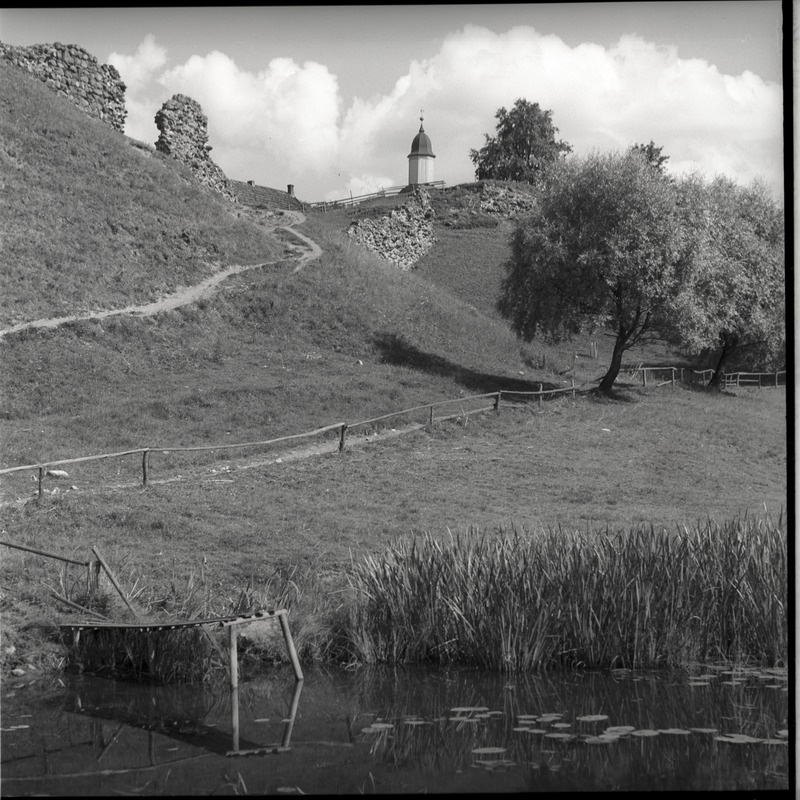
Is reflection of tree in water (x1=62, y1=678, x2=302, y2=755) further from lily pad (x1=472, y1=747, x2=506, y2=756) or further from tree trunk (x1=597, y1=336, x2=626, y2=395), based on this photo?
tree trunk (x1=597, y1=336, x2=626, y2=395)

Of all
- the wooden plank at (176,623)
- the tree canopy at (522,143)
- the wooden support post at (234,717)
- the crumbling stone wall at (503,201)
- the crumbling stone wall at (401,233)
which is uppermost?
the tree canopy at (522,143)

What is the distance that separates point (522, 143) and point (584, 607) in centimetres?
6582

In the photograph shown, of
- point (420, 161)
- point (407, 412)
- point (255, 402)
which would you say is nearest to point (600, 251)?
point (407, 412)

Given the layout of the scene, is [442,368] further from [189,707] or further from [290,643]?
[189,707]


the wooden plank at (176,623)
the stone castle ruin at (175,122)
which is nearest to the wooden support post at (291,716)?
the wooden plank at (176,623)

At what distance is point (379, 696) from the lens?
963 centimetres

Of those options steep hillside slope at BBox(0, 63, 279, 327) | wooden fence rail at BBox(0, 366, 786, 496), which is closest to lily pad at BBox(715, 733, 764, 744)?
wooden fence rail at BBox(0, 366, 786, 496)

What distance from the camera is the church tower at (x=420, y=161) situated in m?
72.0

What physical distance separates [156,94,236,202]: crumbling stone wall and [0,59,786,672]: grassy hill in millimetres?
2566

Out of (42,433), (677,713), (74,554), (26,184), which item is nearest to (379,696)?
(677,713)

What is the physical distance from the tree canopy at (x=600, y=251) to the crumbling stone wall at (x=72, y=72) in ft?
76.1

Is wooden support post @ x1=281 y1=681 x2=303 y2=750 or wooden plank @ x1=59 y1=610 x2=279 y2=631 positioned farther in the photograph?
wooden plank @ x1=59 y1=610 x2=279 y2=631

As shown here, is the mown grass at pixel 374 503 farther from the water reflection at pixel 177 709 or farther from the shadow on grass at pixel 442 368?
the shadow on grass at pixel 442 368

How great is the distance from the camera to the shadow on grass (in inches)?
1220
